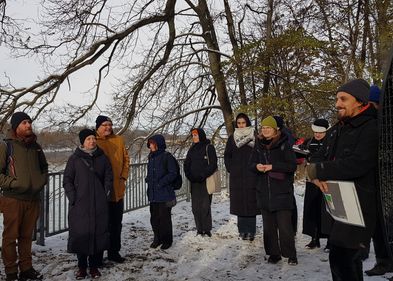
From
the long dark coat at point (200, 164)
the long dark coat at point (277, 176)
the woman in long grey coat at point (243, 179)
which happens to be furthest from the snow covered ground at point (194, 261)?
the long dark coat at point (200, 164)

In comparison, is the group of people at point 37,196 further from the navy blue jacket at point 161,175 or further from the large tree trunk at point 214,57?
the large tree trunk at point 214,57

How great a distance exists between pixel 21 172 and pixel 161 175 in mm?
2048

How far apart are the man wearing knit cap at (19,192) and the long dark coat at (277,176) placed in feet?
8.57

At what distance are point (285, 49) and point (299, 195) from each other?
373cm

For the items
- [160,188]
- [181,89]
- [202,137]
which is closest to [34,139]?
[160,188]

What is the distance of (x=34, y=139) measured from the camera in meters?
4.41

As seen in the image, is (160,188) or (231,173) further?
(231,173)

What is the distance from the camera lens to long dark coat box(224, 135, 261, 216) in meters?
5.88

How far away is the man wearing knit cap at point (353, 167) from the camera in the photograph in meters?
2.51

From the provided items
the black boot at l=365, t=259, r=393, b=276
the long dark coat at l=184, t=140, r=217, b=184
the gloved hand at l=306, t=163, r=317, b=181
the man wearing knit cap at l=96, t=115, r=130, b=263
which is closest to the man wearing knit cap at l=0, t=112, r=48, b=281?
the man wearing knit cap at l=96, t=115, r=130, b=263

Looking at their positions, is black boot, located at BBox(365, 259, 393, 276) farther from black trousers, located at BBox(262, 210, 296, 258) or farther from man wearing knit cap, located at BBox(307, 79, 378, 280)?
man wearing knit cap, located at BBox(307, 79, 378, 280)

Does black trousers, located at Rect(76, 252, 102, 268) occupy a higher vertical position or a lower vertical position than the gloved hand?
lower

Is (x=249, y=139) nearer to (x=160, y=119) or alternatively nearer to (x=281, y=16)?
(x=160, y=119)

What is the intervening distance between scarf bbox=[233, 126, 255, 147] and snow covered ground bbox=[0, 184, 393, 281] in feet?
4.98
